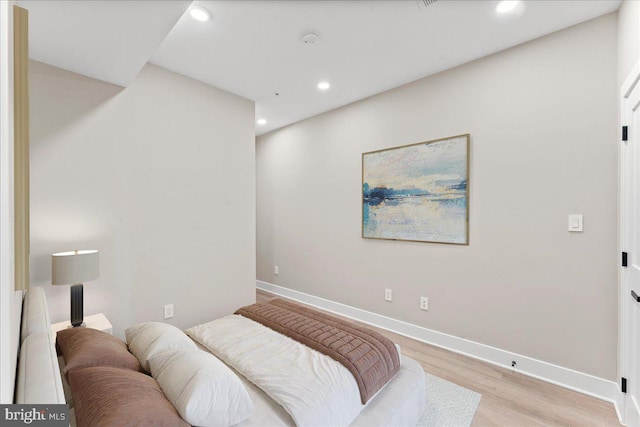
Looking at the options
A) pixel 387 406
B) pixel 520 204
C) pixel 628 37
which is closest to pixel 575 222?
pixel 520 204

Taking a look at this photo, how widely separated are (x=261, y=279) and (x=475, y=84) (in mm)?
4055

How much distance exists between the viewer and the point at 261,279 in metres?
4.92

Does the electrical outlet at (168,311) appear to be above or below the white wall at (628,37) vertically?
below

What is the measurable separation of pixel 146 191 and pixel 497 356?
3403mm

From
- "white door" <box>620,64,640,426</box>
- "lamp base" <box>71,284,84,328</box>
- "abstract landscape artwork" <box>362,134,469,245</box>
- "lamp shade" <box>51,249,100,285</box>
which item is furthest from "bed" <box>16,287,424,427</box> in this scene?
"abstract landscape artwork" <box>362,134,469,245</box>

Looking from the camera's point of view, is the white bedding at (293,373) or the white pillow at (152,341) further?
the white pillow at (152,341)

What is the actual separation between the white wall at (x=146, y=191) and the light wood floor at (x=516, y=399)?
2.20m

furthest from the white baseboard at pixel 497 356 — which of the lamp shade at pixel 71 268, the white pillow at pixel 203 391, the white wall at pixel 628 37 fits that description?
the lamp shade at pixel 71 268

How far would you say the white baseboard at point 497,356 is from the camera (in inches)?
80.9

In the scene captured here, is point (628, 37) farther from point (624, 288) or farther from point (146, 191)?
point (146, 191)

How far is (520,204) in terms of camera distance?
239 cm

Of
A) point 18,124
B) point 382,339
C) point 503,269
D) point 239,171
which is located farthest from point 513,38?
point 18,124

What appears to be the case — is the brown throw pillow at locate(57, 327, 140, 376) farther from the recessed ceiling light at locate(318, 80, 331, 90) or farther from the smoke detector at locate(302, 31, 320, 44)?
the recessed ceiling light at locate(318, 80, 331, 90)

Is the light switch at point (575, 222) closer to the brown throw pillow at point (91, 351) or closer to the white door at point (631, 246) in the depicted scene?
the white door at point (631, 246)
